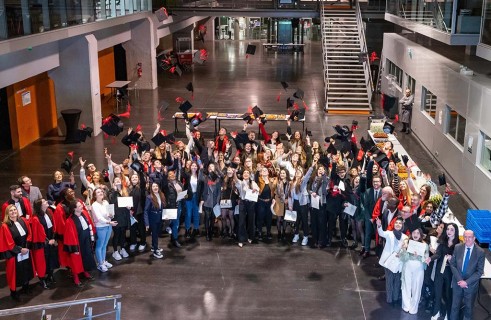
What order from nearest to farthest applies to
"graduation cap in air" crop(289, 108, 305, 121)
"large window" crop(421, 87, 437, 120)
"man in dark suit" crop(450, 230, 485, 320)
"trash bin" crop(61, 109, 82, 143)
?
"man in dark suit" crop(450, 230, 485, 320)
"graduation cap in air" crop(289, 108, 305, 121)
"large window" crop(421, 87, 437, 120)
"trash bin" crop(61, 109, 82, 143)

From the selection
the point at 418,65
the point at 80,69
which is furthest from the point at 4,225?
the point at 418,65

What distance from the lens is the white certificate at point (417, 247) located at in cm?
896

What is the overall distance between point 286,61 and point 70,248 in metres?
33.6

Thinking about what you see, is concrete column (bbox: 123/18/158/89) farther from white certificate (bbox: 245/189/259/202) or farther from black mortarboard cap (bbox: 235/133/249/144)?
white certificate (bbox: 245/189/259/202)

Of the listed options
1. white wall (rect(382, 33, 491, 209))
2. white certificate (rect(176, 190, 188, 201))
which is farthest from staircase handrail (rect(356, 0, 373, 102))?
white certificate (rect(176, 190, 188, 201))

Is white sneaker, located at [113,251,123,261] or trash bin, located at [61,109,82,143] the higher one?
trash bin, located at [61,109,82,143]

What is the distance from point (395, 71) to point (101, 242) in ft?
61.7

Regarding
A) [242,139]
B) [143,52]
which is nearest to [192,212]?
[242,139]

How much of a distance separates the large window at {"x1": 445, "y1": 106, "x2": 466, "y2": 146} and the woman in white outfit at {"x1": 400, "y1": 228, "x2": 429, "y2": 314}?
7639 mm

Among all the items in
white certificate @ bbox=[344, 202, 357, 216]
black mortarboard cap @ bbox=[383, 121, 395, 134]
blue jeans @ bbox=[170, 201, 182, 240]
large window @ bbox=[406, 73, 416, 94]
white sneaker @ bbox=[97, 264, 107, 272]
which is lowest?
white sneaker @ bbox=[97, 264, 107, 272]

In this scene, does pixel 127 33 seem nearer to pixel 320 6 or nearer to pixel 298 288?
pixel 320 6

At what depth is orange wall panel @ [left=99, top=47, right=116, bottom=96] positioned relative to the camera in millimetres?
28531

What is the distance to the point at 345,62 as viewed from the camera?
93.9ft

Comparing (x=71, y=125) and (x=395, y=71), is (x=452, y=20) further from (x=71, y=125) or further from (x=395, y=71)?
(x=71, y=125)
